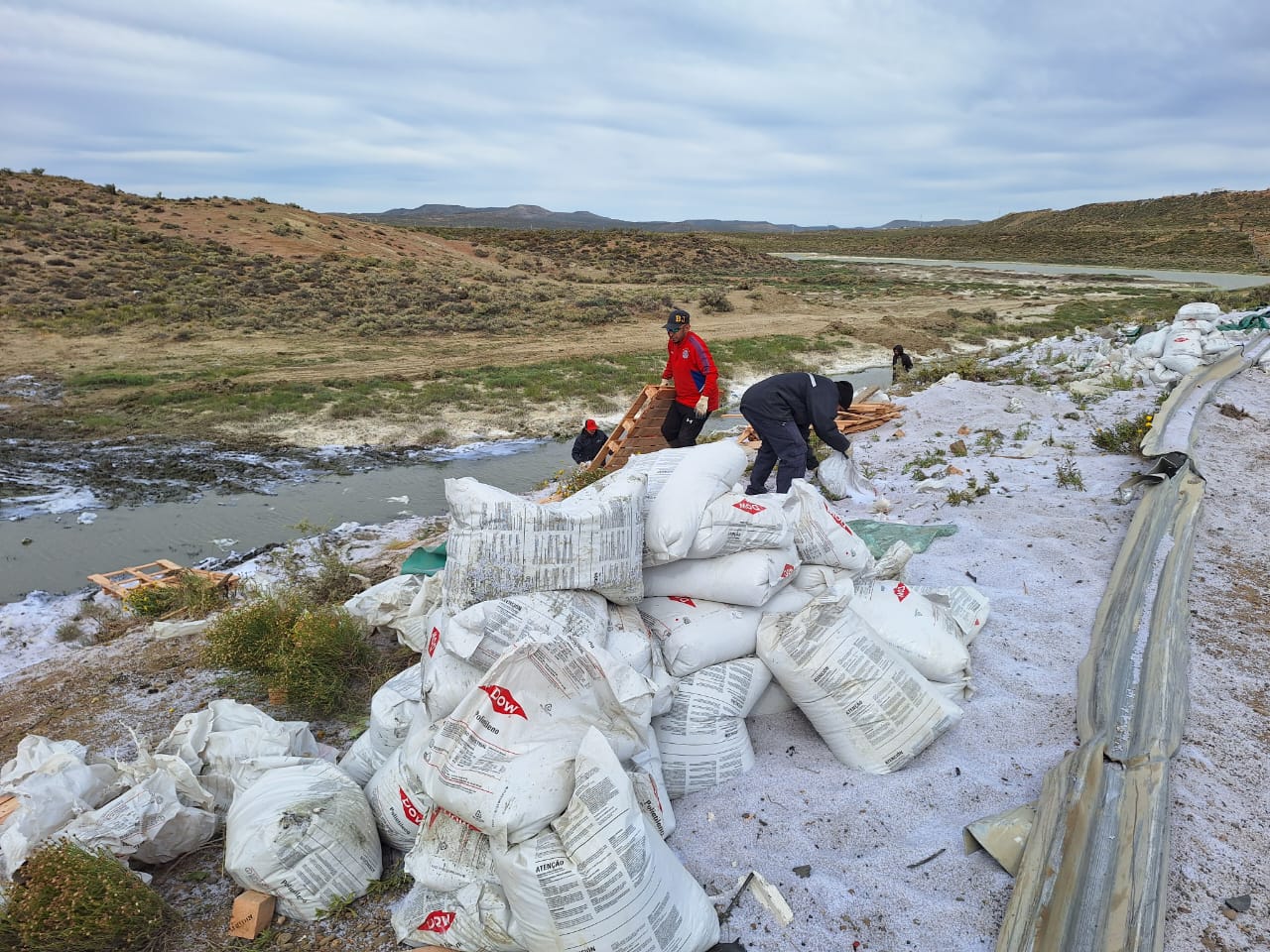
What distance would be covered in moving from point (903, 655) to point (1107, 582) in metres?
1.40

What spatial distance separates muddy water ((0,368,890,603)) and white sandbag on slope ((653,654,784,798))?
4.04 meters

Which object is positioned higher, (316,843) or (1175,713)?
(1175,713)

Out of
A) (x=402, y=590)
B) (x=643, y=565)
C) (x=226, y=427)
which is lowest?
(x=226, y=427)

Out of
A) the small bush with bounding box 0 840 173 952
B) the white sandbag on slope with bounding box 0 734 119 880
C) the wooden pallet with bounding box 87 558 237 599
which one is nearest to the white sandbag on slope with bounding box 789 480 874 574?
the small bush with bounding box 0 840 173 952

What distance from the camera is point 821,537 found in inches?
117

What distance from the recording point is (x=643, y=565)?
9.27ft

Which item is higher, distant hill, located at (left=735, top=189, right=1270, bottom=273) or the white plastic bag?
distant hill, located at (left=735, top=189, right=1270, bottom=273)

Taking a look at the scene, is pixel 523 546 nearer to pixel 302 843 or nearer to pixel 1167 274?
pixel 302 843

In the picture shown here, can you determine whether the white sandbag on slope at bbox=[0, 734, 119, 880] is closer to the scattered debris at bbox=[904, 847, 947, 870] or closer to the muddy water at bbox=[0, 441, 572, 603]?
the scattered debris at bbox=[904, 847, 947, 870]

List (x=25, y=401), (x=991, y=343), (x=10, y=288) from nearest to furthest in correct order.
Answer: (x=25, y=401) < (x=10, y=288) < (x=991, y=343)

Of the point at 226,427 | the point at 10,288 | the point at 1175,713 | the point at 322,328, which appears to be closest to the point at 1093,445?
the point at 1175,713

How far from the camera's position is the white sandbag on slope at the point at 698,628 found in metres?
2.59

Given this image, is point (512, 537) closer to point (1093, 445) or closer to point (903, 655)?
point (903, 655)

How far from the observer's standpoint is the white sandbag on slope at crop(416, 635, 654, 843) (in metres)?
1.79
